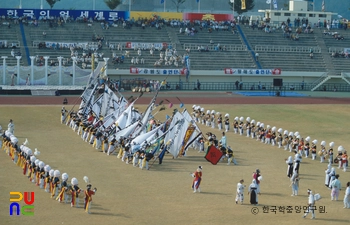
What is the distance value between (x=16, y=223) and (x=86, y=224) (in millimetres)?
2291

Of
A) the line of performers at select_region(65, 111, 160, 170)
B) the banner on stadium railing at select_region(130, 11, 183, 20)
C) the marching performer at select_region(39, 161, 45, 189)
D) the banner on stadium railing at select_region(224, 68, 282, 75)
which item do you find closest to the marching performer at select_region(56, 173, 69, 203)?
the marching performer at select_region(39, 161, 45, 189)

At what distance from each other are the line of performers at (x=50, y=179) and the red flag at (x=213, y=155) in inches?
303

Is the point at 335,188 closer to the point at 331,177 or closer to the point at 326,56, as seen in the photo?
the point at 331,177

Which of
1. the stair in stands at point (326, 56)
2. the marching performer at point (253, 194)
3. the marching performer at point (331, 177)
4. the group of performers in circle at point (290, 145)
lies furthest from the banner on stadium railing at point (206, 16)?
the marching performer at point (253, 194)

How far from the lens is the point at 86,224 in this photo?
2358cm

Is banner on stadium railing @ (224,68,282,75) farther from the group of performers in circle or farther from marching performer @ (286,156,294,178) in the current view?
marching performer @ (286,156,294,178)

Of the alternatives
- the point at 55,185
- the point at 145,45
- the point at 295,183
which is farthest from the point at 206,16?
the point at 55,185

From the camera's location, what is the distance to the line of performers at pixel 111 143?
33.7 metres

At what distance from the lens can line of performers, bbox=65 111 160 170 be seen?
3366 cm

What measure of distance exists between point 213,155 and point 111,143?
5.31 metres

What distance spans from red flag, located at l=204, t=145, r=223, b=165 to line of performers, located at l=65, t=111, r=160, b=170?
262 cm

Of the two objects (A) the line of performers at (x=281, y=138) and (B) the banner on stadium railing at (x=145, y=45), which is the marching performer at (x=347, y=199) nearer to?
(A) the line of performers at (x=281, y=138)

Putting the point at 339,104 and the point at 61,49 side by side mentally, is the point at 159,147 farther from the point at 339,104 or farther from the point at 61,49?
the point at 61,49

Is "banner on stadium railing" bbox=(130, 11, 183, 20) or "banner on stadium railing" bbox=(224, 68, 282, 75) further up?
"banner on stadium railing" bbox=(130, 11, 183, 20)
